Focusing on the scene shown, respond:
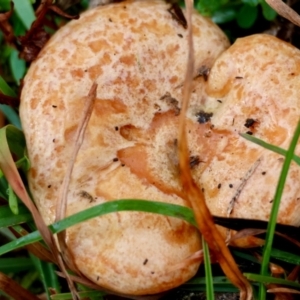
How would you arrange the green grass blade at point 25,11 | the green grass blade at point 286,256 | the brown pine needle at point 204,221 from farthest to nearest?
the green grass blade at point 25,11 → the green grass blade at point 286,256 → the brown pine needle at point 204,221

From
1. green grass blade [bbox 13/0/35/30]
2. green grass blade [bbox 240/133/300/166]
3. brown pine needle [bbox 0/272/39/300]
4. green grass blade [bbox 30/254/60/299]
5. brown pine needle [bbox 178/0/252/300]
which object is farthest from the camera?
green grass blade [bbox 13/0/35/30]

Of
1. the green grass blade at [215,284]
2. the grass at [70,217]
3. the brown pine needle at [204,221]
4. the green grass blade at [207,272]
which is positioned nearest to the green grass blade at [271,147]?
the grass at [70,217]

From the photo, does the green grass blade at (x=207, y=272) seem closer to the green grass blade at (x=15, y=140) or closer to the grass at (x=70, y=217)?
the grass at (x=70, y=217)

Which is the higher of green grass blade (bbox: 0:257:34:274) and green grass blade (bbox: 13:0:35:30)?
green grass blade (bbox: 13:0:35:30)

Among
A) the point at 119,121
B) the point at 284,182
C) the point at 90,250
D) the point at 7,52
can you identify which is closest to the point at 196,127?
the point at 119,121

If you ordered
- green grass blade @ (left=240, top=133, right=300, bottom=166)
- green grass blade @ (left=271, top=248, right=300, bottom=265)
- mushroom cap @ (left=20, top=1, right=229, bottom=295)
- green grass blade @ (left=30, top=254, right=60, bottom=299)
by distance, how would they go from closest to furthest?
green grass blade @ (left=240, top=133, right=300, bottom=166) < mushroom cap @ (left=20, top=1, right=229, bottom=295) < green grass blade @ (left=271, top=248, right=300, bottom=265) < green grass blade @ (left=30, top=254, right=60, bottom=299)

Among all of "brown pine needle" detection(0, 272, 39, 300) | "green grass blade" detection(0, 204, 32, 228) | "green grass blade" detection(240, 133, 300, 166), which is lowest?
"brown pine needle" detection(0, 272, 39, 300)

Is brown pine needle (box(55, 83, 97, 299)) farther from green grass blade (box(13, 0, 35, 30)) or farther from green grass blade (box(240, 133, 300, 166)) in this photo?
green grass blade (box(13, 0, 35, 30))

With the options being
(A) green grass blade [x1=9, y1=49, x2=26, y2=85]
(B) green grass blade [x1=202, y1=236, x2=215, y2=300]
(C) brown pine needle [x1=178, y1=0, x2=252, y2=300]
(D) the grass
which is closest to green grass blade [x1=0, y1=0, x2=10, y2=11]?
(D) the grass
